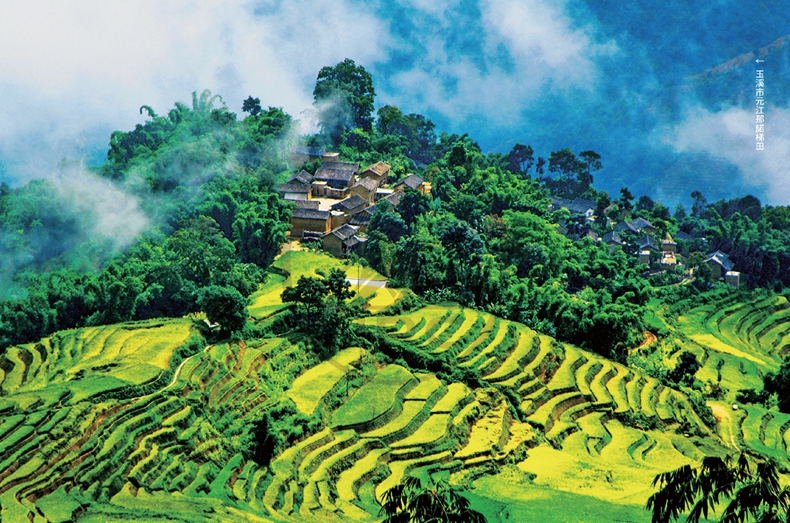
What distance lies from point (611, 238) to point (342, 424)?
2969cm

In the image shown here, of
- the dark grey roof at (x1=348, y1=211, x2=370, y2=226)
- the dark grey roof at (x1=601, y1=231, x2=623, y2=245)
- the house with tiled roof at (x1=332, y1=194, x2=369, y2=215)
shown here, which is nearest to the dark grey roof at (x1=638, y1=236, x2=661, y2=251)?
the dark grey roof at (x1=601, y1=231, x2=623, y2=245)

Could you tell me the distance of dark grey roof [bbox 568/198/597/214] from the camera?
2304 inches

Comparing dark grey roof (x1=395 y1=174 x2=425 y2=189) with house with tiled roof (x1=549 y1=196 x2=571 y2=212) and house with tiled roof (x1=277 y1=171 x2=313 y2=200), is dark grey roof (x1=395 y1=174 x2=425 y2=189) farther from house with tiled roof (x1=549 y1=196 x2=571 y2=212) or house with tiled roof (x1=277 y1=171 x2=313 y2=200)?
house with tiled roof (x1=549 y1=196 x2=571 y2=212)

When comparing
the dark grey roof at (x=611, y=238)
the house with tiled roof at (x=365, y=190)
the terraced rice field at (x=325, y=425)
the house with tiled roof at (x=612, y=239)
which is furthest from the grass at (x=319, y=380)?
the dark grey roof at (x=611, y=238)

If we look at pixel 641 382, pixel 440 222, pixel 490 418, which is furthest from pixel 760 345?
pixel 490 418

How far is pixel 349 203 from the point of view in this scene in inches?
1821

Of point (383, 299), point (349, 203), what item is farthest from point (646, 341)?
point (349, 203)

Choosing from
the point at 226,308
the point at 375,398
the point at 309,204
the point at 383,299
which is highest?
the point at 309,204

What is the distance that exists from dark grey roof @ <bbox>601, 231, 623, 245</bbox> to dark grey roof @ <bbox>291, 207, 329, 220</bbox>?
17545mm

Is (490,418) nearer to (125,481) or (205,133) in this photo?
(125,481)

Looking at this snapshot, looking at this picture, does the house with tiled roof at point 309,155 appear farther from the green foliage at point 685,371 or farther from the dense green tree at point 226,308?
the green foliage at point 685,371

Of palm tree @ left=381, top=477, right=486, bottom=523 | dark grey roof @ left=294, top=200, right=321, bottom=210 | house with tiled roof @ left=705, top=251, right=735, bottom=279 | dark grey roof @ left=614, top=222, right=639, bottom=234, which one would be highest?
dark grey roof @ left=614, top=222, right=639, bottom=234

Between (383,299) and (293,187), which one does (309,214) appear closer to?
(293,187)

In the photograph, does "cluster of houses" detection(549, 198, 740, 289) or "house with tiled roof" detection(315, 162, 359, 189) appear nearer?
"house with tiled roof" detection(315, 162, 359, 189)
